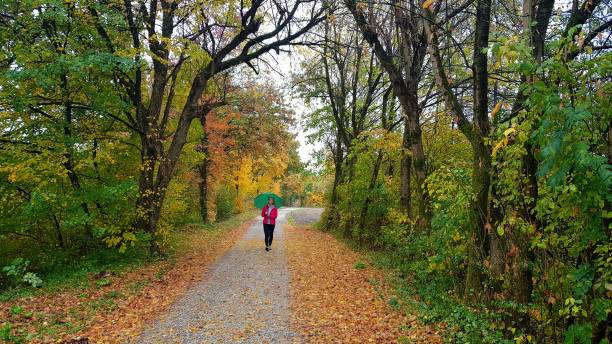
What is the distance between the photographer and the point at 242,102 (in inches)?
854

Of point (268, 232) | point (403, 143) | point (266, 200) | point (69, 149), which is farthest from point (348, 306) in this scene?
point (266, 200)

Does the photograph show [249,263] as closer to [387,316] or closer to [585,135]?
[387,316]

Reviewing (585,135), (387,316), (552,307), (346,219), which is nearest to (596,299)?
(552,307)

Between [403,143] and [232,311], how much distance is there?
269 inches

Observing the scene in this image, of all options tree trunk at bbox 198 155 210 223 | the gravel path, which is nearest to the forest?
the gravel path

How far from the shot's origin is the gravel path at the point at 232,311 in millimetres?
5664

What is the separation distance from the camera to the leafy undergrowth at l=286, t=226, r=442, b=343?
18.6ft

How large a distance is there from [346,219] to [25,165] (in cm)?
1122

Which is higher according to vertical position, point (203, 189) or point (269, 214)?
point (203, 189)

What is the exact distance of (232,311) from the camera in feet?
22.3

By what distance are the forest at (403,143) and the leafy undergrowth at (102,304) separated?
99cm

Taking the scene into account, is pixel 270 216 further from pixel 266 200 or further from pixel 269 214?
pixel 266 200

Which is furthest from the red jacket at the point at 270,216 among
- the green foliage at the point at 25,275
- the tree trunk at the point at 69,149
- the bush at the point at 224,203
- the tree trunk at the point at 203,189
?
the bush at the point at 224,203

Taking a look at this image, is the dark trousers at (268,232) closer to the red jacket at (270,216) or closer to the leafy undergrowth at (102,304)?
the red jacket at (270,216)
